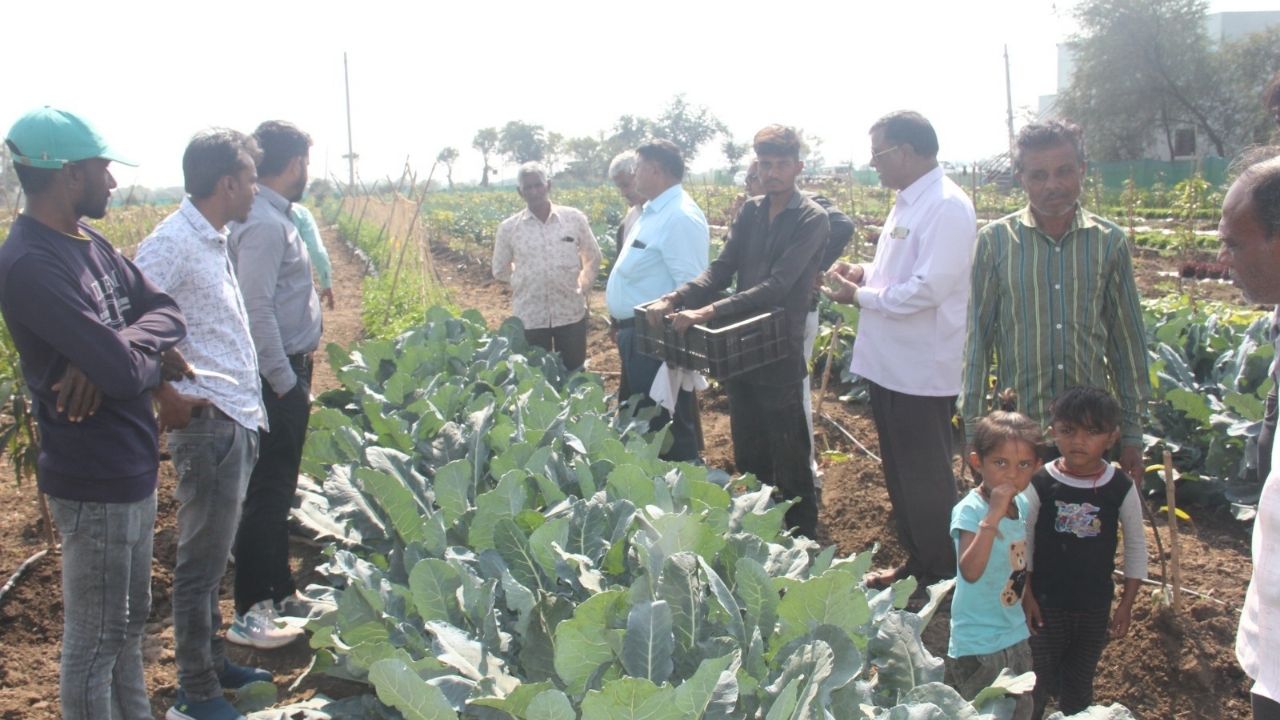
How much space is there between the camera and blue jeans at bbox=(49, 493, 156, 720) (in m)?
2.46

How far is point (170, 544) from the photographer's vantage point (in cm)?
460

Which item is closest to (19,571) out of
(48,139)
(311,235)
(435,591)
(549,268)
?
(311,235)

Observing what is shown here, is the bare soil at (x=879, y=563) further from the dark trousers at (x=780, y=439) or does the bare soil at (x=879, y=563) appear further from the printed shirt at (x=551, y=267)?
the printed shirt at (x=551, y=267)

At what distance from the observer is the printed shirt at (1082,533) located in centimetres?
275

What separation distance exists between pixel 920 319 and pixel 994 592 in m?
1.27

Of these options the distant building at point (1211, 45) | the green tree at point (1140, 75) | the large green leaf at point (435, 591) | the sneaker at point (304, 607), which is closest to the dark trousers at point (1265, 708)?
the large green leaf at point (435, 591)

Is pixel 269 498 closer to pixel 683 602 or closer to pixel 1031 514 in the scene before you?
pixel 683 602

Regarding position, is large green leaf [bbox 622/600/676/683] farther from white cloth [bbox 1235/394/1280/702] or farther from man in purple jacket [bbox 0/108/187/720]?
man in purple jacket [bbox 0/108/187/720]

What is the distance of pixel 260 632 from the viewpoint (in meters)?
3.67

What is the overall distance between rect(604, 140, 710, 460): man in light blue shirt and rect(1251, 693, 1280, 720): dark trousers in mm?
3335

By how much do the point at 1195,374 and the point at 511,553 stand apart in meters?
4.84

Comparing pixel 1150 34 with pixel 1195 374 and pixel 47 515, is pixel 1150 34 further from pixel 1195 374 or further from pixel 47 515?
pixel 47 515

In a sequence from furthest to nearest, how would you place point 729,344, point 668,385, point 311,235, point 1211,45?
point 1211,45 → point 311,235 → point 668,385 → point 729,344

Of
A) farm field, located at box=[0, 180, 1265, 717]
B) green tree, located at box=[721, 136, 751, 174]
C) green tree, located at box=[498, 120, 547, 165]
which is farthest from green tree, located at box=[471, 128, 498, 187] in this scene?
farm field, located at box=[0, 180, 1265, 717]
